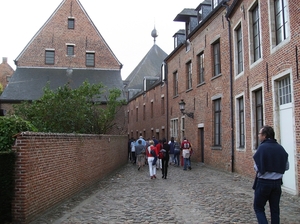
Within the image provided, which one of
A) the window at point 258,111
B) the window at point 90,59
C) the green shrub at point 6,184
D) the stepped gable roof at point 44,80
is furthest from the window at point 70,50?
the green shrub at point 6,184

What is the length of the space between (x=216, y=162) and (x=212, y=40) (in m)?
6.14

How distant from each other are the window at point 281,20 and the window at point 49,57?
74.5ft

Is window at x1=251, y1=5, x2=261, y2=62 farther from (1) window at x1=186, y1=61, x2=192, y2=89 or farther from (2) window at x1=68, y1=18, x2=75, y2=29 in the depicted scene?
(2) window at x1=68, y1=18, x2=75, y2=29

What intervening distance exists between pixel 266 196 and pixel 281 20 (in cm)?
667

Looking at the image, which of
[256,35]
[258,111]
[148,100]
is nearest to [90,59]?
[148,100]

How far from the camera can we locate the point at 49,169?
22.9 feet

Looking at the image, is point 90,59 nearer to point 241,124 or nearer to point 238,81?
point 238,81

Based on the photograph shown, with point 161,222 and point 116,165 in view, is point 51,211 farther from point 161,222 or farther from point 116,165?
point 116,165

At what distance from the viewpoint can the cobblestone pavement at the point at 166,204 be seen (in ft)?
20.4

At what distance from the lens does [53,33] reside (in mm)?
29062

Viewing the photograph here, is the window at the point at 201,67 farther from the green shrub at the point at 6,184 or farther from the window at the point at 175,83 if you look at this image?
the green shrub at the point at 6,184

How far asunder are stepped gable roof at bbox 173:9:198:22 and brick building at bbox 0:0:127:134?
8.32 metres

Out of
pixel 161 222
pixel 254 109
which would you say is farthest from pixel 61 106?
pixel 161 222

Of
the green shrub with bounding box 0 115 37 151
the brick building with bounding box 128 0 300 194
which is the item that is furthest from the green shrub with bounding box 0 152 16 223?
the brick building with bounding box 128 0 300 194
